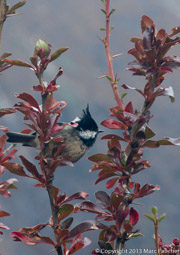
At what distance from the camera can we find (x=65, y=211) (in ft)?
4.88

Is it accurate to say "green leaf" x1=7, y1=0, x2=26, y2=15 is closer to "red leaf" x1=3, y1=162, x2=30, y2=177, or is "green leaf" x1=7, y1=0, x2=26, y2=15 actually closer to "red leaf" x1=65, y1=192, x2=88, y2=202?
"red leaf" x1=3, y1=162, x2=30, y2=177

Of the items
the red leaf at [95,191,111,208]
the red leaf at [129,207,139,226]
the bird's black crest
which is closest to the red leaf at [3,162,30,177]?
the red leaf at [95,191,111,208]

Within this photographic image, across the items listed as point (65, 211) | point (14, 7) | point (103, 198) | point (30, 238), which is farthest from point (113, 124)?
point (14, 7)

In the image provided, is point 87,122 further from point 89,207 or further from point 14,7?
point 89,207

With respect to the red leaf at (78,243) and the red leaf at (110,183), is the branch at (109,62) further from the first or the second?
the red leaf at (78,243)

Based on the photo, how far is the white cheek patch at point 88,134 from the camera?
314 centimetres

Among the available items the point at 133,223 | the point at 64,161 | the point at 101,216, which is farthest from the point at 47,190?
the point at 133,223

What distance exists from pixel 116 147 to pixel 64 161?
23 cm

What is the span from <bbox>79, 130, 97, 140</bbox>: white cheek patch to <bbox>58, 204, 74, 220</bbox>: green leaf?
5.46 ft

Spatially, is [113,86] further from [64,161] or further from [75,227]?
[75,227]

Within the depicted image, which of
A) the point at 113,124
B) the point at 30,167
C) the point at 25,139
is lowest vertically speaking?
the point at 30,167

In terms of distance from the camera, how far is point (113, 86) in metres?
1.72

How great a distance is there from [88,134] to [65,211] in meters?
1.71

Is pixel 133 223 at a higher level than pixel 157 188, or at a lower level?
lower
